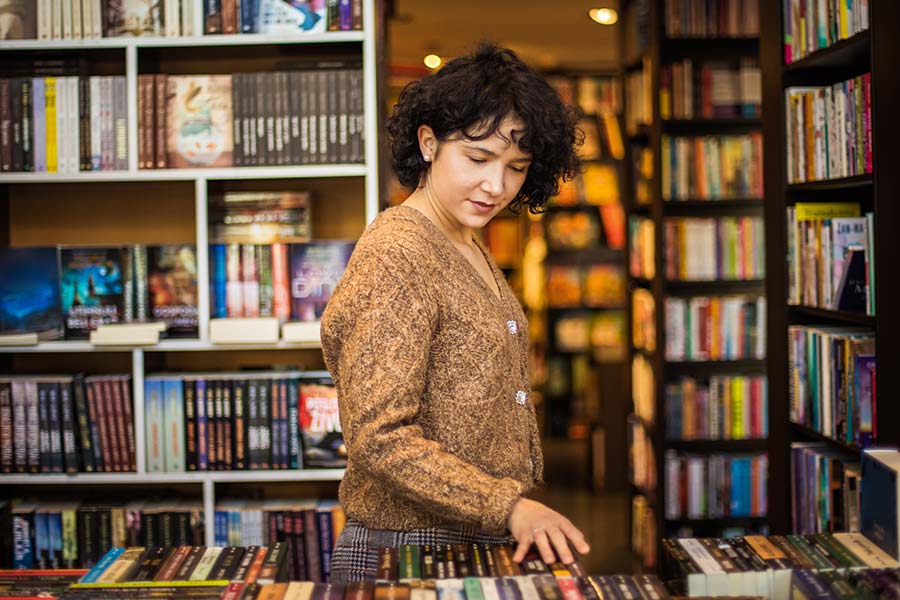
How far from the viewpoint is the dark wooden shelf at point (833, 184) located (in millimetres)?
2355

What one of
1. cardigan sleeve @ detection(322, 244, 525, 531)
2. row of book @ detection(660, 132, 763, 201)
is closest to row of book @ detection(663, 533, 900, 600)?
cardigan sleeve @ detection(322, 244, 525, 531)

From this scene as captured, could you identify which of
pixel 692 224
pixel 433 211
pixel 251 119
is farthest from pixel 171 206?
pixel 692 224

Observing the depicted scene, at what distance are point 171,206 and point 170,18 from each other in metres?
0.59

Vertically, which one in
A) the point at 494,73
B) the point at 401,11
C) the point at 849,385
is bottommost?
the point at 849,385

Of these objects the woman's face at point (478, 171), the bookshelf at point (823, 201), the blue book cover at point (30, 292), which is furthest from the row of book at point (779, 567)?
the blue book cover at point (30, 292)

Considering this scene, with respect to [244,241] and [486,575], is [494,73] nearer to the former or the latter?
[486,575]

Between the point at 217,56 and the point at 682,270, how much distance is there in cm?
213

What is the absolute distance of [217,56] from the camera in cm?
321

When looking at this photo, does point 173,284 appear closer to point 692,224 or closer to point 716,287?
point 692,224

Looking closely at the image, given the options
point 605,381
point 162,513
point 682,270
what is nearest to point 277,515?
point 162,513

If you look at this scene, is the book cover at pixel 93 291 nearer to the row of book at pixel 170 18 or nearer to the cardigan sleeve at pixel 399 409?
the row of book at pixel 170 18

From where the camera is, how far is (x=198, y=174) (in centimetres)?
296

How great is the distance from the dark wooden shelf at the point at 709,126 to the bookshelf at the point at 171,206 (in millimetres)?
1701

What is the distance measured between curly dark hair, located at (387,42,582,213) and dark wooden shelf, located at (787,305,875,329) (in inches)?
39.0
